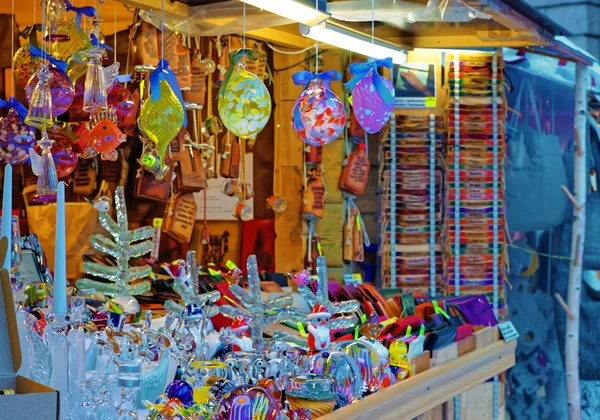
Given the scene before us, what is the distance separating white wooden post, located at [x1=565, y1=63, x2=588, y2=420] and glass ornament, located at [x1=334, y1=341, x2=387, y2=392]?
420cm

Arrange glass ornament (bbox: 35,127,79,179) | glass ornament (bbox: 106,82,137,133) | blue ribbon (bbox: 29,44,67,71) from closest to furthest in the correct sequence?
blue ribbon (bbox: 29,44,67,71)
glass ornament (bbox: 35,127,79,179)
glass ornament (bbox: 106,82,137,133)

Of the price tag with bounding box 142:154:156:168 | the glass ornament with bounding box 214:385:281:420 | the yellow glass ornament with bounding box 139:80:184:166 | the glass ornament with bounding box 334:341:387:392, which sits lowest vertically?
the glass ornament with bounding box 334:341:387:392

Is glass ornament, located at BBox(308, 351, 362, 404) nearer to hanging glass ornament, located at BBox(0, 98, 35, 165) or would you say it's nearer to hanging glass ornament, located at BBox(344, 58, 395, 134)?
hanging glass ornament, located at BBox(344, 58, 395, 134)

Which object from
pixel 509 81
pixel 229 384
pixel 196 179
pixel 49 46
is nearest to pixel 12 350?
pixel 229 384

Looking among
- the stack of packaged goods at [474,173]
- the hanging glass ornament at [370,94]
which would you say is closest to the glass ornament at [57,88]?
the hanging glass ornament at [370,94]

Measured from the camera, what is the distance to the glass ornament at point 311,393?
6.95ft

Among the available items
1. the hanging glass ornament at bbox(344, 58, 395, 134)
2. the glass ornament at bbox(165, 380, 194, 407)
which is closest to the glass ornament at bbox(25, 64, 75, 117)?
the hanging glass ornament at bbox(344, 58, 395, 134)

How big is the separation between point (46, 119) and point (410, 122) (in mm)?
3984

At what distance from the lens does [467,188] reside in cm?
638

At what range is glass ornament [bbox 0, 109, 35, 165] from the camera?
118 inches

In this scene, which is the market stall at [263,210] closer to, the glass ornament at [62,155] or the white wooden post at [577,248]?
the glass ornament at [62,155]

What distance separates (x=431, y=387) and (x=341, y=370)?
702 mm

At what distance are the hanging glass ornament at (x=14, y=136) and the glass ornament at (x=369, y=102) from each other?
1.16 m

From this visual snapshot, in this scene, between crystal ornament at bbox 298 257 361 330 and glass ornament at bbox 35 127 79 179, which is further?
glass ornament at bbox 35 127 79 179
